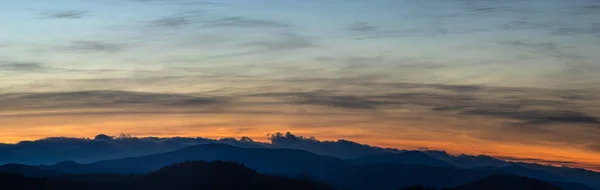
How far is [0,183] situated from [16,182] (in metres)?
3.85

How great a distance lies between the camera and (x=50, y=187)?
197 m

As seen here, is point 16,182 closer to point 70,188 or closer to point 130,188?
point 70,188

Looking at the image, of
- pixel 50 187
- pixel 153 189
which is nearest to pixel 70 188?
pixel 50 187

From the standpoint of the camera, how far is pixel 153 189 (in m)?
199

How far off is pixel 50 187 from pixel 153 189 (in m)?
22.8

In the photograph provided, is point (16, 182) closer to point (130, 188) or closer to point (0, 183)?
point (0, 183)

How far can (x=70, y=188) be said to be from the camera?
195875mm

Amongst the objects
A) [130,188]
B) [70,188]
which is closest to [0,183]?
[70,188]

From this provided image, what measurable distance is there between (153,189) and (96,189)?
41.2 feet

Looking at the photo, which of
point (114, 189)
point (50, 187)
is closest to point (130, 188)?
point (114, 189)

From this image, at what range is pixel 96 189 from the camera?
19575 centimetres

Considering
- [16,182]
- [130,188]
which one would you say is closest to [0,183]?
[16,182]

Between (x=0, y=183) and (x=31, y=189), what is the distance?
7408 mm

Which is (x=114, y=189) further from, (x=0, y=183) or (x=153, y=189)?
(x=0, y=183)
